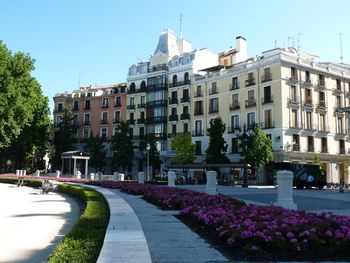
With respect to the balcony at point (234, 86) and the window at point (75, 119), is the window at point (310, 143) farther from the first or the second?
the window at point (75, 119)

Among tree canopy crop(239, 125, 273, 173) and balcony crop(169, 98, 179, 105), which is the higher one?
balcony crop(169, 98, 179, 105)

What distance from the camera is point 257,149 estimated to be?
4659 cm

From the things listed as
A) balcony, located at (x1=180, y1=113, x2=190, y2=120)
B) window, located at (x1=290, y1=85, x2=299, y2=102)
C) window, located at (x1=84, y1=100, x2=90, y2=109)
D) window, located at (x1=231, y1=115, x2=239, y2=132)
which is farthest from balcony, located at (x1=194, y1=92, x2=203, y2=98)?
window, located at (x1=84, y1=100, x2=90, y2=109)

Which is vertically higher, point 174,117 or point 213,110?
point 213,110

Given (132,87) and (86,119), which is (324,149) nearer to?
(132,87)

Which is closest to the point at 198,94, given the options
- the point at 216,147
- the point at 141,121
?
the point at 141,121

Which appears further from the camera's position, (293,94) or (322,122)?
(322,122)

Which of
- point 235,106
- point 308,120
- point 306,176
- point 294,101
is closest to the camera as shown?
point 306,176

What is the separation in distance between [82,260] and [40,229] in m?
6.95

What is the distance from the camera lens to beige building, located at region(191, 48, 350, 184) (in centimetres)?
5034

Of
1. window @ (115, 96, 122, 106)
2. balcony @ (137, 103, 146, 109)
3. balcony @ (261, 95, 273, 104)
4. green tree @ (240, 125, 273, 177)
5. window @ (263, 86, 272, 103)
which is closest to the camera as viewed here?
green tree @ (240, 125, 273, 177)

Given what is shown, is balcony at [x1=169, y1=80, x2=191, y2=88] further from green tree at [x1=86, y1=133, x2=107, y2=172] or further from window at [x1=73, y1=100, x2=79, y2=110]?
window at [x1=73, y1=100, x2=79, y2=110]

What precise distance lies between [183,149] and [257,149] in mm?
12831

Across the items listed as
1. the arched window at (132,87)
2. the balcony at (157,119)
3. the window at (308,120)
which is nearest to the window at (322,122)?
the window at (308,120)
